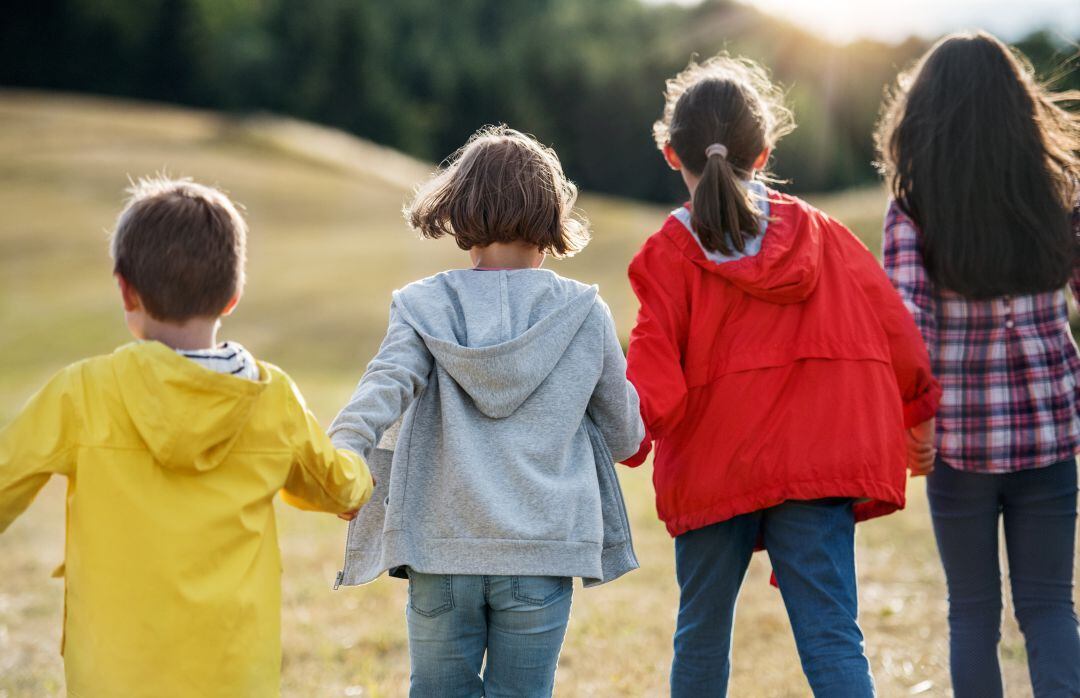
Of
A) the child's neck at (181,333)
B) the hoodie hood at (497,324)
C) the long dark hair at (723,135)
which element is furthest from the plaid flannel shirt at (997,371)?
the child's neck at (181,333)

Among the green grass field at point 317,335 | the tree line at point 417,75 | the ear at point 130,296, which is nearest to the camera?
the ear at point 130,296

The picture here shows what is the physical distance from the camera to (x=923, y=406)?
109 inches

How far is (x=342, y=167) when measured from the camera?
29.6m

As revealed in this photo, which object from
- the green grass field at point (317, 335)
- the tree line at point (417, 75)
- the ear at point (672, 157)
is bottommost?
the green grass field at point (317, 335)

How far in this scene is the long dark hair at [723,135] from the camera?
268 cm

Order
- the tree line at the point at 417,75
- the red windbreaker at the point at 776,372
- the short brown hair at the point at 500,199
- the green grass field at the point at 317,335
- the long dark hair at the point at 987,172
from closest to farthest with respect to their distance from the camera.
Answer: the short brown hair at the point at 500,199 < the red windbreaker at the point at 776,372 < the long dark hair at the point at 987,172 < the green grass field at the point at 317,335 < the tree line at the point at 417,75

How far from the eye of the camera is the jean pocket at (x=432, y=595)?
2.36m

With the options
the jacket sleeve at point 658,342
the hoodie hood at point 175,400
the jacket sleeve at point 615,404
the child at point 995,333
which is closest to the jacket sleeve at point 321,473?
the hoodie hood at point 175,400

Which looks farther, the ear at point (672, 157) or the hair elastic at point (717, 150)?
the ear at point (672, 157)

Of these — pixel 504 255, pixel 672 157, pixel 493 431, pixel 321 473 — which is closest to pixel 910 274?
pixel 672 157

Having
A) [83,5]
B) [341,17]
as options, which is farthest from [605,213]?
[83,5]

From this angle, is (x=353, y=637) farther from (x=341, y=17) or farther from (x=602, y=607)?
(x=341, y=17)

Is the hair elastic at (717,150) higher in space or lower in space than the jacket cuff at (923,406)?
higher

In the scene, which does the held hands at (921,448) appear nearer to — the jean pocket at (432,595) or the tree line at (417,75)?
the jean pocket at (432,595)
